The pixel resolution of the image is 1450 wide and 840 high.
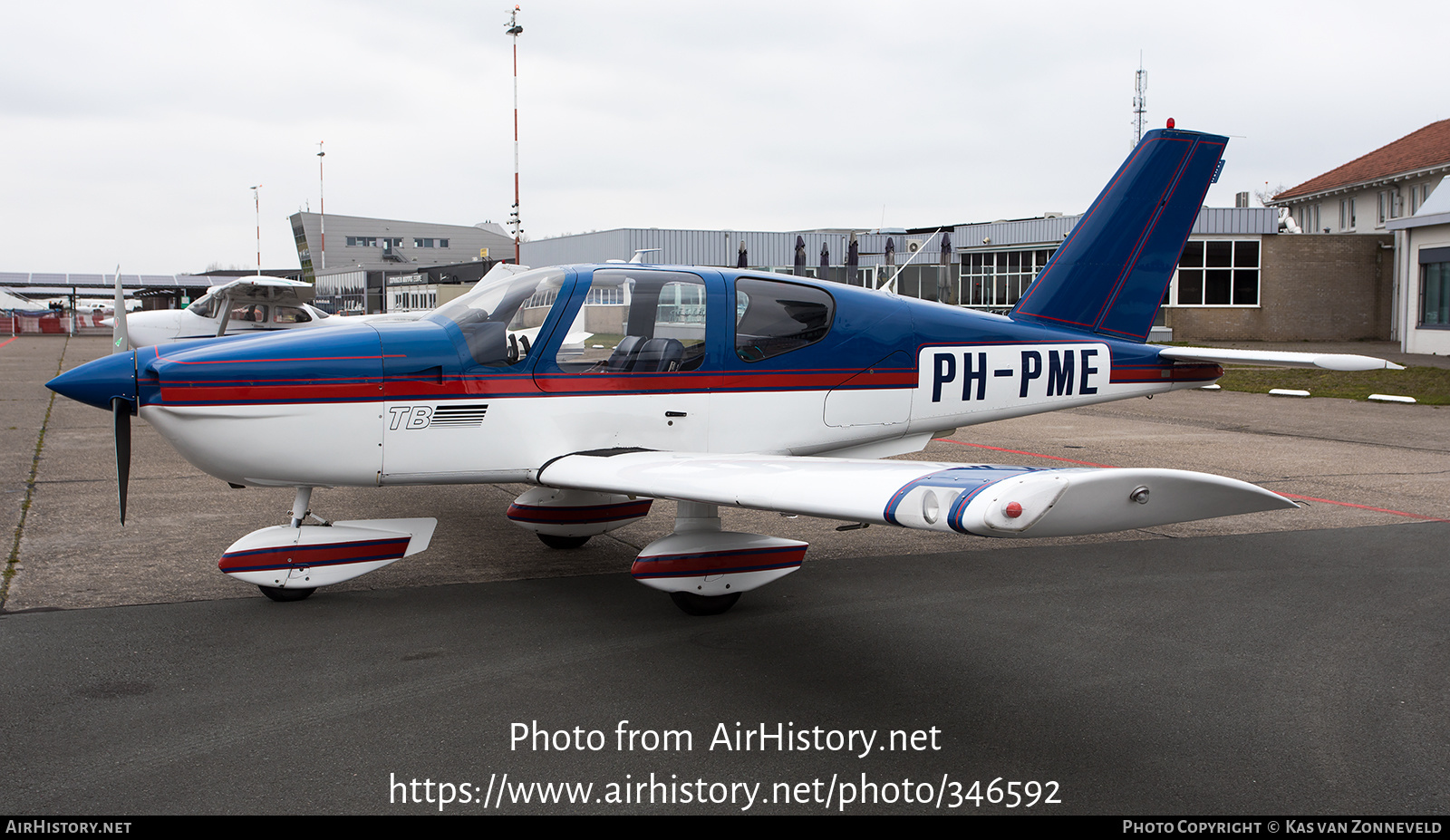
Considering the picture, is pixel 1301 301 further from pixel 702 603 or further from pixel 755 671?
pixel 755 671

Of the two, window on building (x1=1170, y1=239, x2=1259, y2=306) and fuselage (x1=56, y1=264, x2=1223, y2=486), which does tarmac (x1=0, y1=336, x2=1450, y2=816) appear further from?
window on building (x1=1170, y1=239, x2=1259, y2=306)

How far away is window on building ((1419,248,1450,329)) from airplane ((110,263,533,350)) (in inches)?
971

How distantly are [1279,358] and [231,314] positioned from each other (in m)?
24.9

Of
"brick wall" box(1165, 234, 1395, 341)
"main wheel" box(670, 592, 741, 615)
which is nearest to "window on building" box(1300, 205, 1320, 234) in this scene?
"brick wall" box(1165, 234, 1395, 341)

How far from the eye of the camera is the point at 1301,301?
36594mm

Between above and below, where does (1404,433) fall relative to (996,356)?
below

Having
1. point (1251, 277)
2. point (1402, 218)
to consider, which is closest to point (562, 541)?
point (1402, 218)

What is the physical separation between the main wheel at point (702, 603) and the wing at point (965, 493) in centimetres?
77

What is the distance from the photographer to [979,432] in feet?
45.1

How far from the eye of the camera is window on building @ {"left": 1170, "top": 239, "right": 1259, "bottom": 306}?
119ft
